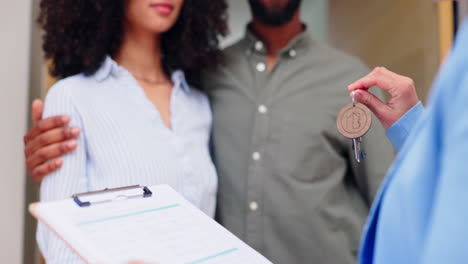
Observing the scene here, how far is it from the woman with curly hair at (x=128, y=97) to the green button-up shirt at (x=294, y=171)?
0.25 ft

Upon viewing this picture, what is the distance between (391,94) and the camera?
67 centimetres

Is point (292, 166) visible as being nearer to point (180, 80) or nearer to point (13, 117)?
point (180, 80)

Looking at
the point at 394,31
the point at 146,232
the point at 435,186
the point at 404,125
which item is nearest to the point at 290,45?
the point at 394,31

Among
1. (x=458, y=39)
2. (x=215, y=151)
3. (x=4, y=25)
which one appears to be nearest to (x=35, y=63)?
(x=4, y=25)

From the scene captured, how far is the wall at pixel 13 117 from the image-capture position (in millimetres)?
995

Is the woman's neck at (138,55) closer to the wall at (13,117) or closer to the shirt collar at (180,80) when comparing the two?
the shirt collar at (180,80)

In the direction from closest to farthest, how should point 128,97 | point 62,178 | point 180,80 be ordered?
point 62,178 → point 128,97 → point 180,80

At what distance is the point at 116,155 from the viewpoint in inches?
36.2

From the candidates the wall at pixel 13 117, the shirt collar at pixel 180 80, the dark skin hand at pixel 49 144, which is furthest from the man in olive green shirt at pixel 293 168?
the wall at pixel 13 117

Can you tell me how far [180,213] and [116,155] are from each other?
31 centimetres

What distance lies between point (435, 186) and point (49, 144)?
761 millimetres

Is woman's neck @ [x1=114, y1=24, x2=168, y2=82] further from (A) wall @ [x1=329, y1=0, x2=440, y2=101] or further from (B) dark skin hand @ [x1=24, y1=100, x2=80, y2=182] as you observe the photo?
(A) wall @ [x1=329, y1=0, x2=440, y2=101]

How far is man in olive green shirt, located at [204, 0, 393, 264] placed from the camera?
0.98m

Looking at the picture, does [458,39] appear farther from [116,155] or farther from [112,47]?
[112,47]
